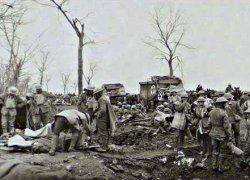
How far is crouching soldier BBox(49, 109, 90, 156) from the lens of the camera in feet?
37.6

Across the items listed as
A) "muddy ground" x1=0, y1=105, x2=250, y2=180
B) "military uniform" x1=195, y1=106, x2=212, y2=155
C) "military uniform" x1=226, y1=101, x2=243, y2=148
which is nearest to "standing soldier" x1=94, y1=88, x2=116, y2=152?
Answer: "muddy ground" x1=0, y1=105, x2=250, y2=180

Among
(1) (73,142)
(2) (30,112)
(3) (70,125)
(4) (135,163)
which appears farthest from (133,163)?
(2) (30,112)

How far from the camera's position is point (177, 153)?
45.6 feet

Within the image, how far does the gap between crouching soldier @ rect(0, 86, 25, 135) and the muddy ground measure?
252 cm

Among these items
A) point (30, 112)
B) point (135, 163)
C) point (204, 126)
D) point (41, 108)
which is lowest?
point (135, 163)

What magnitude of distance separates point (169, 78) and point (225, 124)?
644 inches

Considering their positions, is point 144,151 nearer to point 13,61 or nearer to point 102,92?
point 102,92

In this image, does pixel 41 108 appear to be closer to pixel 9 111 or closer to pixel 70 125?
pixel 9 111

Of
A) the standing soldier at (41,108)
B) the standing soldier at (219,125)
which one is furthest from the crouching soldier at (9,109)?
the standing soldier at (219,125)

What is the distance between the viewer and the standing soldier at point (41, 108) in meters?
14.1

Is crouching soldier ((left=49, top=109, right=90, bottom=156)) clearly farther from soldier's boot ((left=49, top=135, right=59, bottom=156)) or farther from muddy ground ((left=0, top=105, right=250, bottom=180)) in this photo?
muddy ground ((left=0, top=105, right=250, bottom=180))

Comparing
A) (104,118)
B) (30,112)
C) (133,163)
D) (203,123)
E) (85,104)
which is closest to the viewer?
(133,163)

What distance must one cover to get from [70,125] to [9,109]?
116 inches

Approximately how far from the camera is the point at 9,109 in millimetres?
13695
